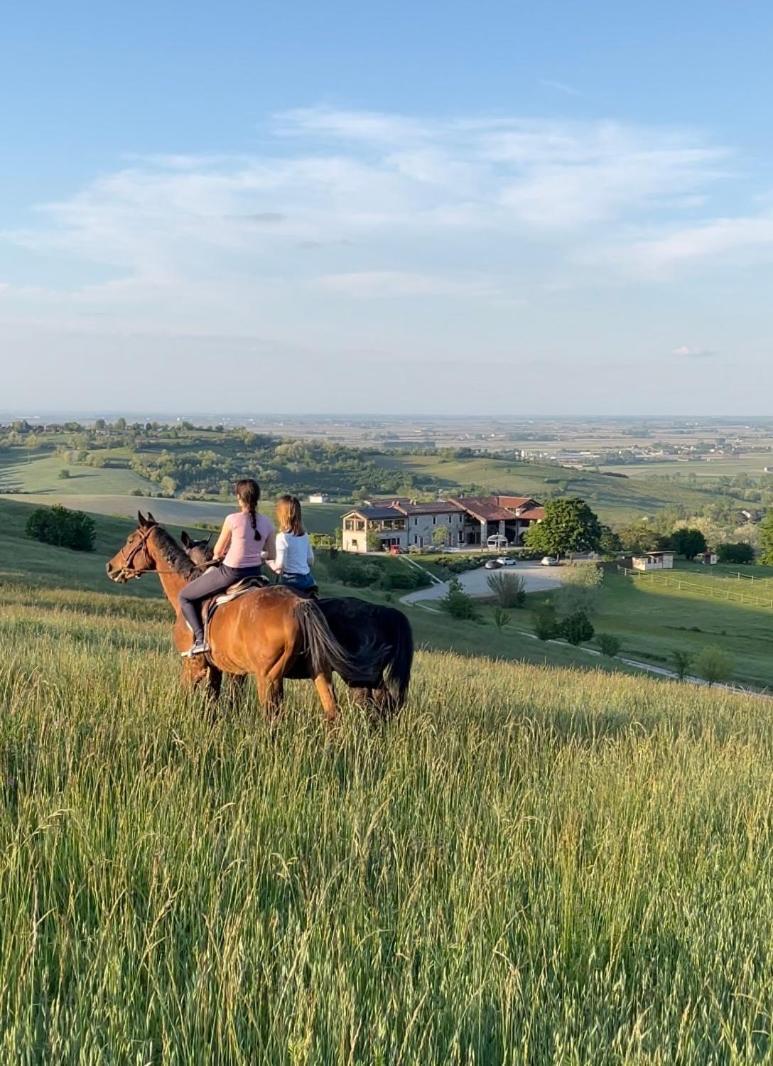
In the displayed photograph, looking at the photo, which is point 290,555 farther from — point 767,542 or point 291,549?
point 767,542

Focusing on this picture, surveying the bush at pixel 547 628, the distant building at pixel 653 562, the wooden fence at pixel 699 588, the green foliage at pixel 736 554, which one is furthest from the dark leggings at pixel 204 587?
the green foliage at pixel 736 554

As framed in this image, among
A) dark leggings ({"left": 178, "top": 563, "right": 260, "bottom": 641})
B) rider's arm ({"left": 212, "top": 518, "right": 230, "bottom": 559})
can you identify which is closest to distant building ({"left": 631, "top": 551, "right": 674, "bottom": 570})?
rider's arm ({"left": 212, "top": 518, "right": 230, "bottom": 559})

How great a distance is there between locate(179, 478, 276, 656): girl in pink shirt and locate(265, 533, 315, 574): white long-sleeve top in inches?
10.2

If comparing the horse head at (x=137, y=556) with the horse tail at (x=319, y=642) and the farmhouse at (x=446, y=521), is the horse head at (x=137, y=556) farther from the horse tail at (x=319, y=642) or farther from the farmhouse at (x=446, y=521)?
the farmhouse at (x=446, y=521)

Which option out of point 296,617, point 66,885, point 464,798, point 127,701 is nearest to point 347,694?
point 296,617

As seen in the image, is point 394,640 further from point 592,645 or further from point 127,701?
point 592,645

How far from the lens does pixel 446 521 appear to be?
13450 centimetres

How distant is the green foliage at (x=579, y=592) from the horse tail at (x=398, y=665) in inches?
2219

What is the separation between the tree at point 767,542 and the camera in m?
105

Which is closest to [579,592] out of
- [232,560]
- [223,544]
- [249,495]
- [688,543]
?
[688,543]

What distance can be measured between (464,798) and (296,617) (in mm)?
2643

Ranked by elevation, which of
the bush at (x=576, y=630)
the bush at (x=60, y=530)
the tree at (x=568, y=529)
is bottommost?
the bush at (x=576, y=630)

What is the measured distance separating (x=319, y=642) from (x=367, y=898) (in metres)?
3.66

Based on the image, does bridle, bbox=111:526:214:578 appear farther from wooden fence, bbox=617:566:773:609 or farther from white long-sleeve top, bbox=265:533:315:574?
wooden fence, bbox=617:566:773:609
